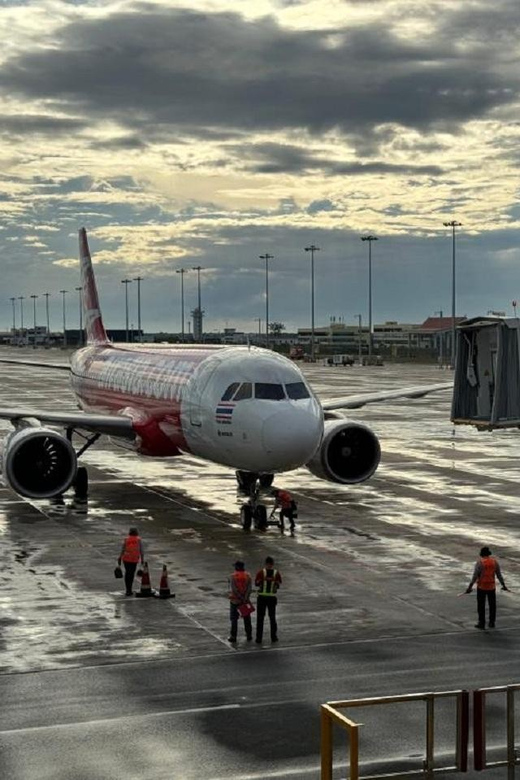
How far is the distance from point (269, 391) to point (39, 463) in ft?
24.8

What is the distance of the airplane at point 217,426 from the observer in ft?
97.8

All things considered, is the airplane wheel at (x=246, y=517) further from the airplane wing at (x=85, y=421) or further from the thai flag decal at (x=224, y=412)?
the airplane wing at (x=85, y=421)

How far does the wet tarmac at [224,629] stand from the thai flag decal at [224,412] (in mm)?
2928

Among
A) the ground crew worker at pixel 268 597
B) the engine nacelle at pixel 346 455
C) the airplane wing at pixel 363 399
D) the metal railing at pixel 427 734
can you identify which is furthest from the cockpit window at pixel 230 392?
the metal railing at pixel 427 734

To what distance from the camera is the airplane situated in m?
29.8

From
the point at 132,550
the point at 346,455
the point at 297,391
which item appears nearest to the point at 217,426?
the point at 297,391

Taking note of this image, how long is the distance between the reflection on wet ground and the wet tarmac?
69mm

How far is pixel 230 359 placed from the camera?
32875mm

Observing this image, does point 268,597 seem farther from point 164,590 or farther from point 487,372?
point 487,372

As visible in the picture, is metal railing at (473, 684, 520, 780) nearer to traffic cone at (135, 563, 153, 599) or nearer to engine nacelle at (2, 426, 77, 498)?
traffic cone at (135, 563, 153, 599)

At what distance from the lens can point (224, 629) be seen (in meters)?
20.9

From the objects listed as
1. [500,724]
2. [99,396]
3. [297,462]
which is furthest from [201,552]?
[99,396]

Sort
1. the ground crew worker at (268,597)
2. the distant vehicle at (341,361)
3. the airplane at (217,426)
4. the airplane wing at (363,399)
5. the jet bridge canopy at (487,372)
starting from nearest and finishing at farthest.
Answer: the ground crew worker at (268,597) < the jet bridge canopy at (487,372) < the airplane at (217,426) < the airplane wing at (363,399) < the distant vehicle at (341,361)

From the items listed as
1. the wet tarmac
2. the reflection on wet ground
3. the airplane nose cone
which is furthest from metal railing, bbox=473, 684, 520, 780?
the airplane nose cone
